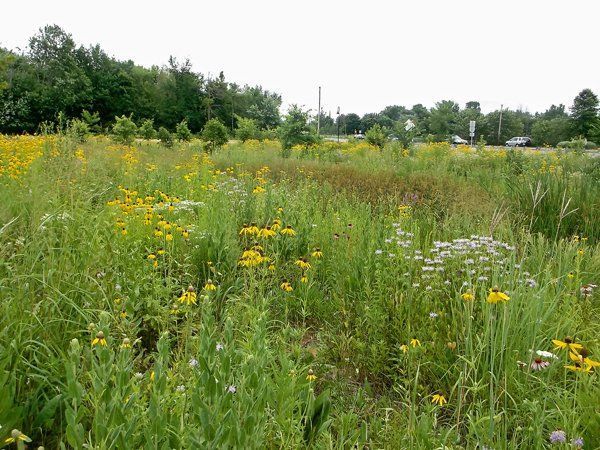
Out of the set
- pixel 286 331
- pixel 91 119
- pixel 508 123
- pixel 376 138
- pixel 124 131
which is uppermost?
pixel 508 123

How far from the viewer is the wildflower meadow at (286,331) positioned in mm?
1338

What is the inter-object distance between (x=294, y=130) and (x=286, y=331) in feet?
45.7

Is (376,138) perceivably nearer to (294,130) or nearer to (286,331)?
(294,130)

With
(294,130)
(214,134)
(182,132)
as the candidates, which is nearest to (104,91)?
(182,132)

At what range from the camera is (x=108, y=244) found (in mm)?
2842

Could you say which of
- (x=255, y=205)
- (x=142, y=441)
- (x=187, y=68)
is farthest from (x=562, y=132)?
(x=142, y=441)

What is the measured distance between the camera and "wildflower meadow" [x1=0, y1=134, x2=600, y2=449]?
1.34 meters

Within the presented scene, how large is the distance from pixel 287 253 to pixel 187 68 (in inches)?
2059

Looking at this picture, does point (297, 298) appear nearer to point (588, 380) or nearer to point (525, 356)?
point (525, 356)

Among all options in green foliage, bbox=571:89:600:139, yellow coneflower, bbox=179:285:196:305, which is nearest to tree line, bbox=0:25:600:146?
green foliage, bbox=571:89:600:139

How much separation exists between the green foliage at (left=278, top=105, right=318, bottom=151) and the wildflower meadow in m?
10.3

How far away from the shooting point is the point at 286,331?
184 cm

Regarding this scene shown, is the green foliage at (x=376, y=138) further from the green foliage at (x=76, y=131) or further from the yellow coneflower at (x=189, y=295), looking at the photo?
the yellow coneflower at (x=189, y=295)

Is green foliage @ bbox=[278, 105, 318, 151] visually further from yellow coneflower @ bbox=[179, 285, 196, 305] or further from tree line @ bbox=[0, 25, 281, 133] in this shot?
tree line @ bbox=[0, 25, 281, 133]
